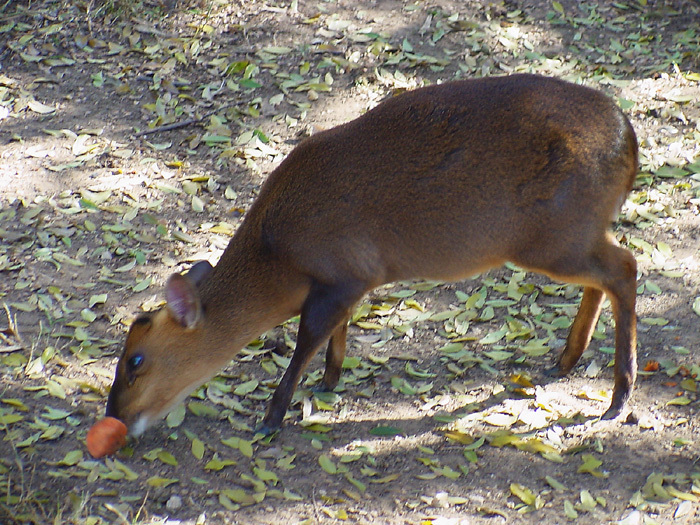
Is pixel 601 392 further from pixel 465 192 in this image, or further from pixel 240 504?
pixel 240 504

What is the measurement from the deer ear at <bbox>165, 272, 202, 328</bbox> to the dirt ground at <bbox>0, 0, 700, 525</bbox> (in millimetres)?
623

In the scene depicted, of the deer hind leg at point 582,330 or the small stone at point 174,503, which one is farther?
the deer hind leg at point 582,330

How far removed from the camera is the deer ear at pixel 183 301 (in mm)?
4102

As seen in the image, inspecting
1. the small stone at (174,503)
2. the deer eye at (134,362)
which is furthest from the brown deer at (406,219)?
the small stone at (174,503)

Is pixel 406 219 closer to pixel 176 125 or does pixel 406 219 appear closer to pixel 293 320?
pixel 293 320

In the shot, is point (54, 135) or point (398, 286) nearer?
point (398, 286)

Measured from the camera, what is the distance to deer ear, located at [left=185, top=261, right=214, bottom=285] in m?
4.41

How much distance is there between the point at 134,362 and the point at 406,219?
1486 mm

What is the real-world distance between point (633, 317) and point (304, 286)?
1683mm

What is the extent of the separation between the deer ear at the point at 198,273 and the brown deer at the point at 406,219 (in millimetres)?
74

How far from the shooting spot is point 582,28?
25.9 feet

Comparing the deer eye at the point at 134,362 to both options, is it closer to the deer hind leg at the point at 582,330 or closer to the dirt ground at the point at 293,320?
the dirt ground at the point at 293,320

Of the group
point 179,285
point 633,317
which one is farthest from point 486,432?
point 179,285

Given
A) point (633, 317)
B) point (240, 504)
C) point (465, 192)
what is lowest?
point (240, 504)
